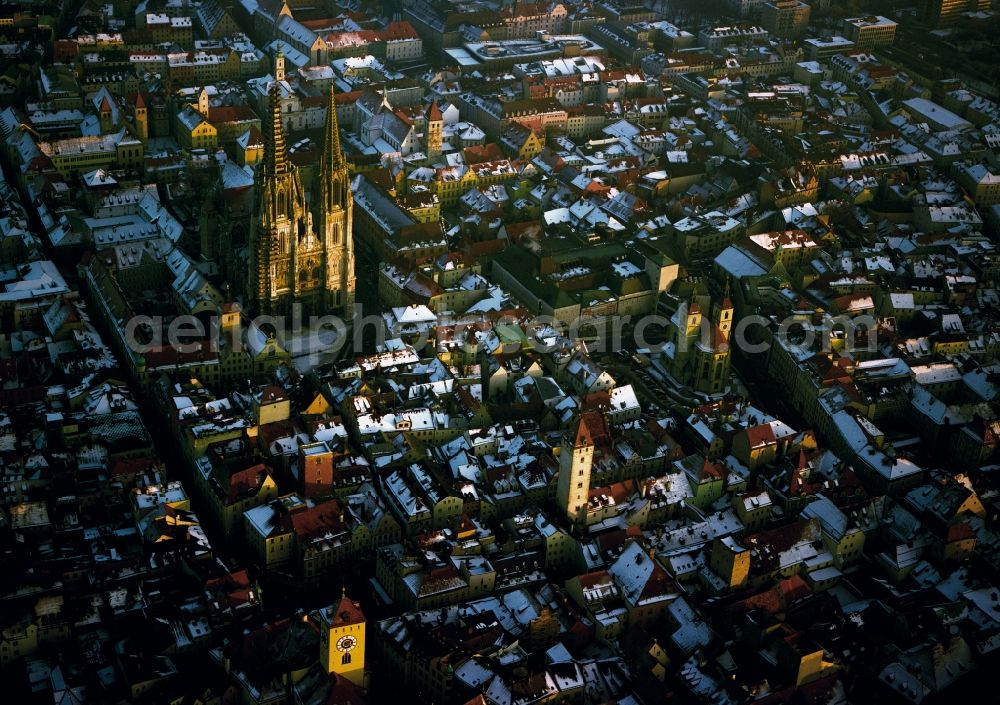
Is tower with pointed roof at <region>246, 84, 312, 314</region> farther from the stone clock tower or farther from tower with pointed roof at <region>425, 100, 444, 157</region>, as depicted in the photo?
the stone clock tower

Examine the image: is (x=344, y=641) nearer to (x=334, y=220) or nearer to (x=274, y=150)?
(x=334, y=220)

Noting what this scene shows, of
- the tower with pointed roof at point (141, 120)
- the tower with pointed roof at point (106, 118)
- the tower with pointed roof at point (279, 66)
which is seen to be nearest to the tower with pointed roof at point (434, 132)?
the tower with pointed roof at point (279, 66)

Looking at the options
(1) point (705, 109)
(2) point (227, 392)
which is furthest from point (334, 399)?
(1) point (705, 109)

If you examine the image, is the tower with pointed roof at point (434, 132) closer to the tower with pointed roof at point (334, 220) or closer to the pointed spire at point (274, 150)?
the tower with pointed roof at point (334, 220)

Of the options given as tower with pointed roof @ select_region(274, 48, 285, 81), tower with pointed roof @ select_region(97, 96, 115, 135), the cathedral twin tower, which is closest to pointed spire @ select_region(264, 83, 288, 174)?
the cathedral twin tower

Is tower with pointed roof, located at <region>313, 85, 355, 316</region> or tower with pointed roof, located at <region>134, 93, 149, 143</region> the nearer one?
tower with pointed roof, located at <region>313, 85, 355, 316</region>

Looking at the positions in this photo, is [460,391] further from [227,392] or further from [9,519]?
[9,519]
